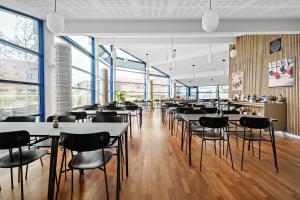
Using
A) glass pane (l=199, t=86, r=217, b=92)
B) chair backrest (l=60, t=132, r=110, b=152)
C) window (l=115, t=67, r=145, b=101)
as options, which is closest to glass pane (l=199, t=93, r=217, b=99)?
glass pane (l=199, t=86, r=217, b=92)

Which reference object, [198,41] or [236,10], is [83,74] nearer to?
[198,41]

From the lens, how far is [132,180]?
8.14 ft

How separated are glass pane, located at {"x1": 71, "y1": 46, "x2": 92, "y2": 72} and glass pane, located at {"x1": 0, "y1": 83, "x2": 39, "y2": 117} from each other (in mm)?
2004

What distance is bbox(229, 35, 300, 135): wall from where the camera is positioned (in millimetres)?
4926

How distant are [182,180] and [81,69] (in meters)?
5.61

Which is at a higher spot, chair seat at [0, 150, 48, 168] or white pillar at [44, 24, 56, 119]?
white pillar at [44, 24, 56, 119]

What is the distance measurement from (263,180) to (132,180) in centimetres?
178

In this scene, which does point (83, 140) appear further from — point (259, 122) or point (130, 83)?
point (130, 83)

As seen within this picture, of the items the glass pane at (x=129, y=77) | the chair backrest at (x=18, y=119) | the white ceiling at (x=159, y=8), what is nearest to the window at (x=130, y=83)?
the glass pane at (x=129, y=77)

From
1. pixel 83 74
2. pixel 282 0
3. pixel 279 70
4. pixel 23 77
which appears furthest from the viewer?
pixel 83 74

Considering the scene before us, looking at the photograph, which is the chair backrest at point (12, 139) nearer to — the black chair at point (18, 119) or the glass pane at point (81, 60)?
the black chair at point (18, 119)

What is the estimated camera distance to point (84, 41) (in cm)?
705

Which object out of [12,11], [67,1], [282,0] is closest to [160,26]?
[67,1]

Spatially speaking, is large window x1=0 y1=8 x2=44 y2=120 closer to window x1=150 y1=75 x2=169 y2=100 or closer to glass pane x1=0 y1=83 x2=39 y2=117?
glass pane x1=0 y1=83 x2=39 y2=117
